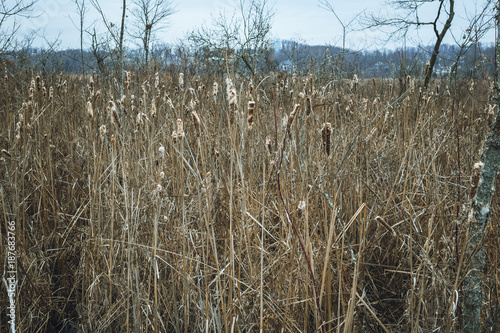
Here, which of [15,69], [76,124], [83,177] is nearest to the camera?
[83,177]

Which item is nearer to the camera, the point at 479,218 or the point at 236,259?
the point at 479,218

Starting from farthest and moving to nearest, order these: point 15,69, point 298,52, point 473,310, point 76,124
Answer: point 298,52
point 15,69
point 76,124
point 473,310

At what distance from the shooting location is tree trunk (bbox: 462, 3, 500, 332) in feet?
3.67

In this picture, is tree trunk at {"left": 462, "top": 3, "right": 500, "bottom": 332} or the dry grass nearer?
tree trunk at {"left": 462, "top": 3, "right": 500, "bottom": 332}

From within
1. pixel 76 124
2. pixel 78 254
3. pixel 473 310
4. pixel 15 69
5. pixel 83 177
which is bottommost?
pixel 78 254

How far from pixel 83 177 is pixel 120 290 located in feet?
3.77

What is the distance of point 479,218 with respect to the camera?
1.15 metres

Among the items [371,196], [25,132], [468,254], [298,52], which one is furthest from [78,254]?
[298,52]

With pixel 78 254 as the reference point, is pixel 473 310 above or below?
above

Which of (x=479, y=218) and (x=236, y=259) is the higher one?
(x=479, y=218)

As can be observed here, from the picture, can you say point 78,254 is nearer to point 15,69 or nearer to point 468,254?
point 468,254

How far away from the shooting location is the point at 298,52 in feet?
29.9

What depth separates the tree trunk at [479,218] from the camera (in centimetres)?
112

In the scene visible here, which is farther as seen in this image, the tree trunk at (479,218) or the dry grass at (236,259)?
the dry grass at (236,259)
